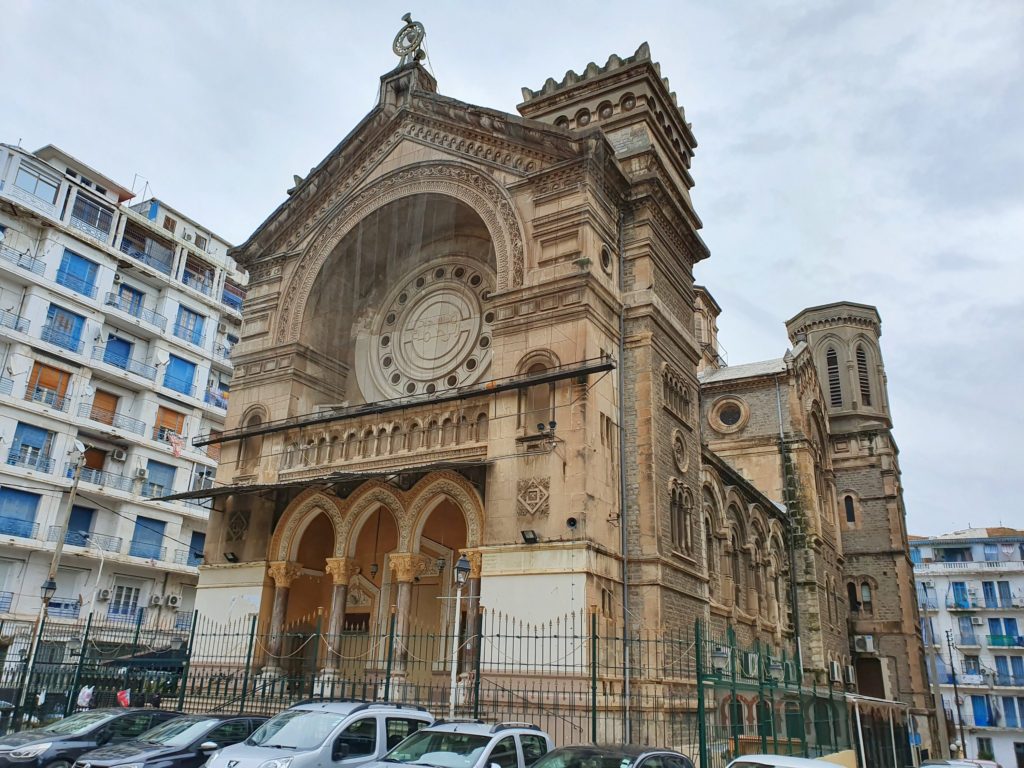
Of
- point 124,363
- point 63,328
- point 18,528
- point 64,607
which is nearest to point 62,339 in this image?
point 63,328

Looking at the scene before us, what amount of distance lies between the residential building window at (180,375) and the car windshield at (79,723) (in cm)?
2450

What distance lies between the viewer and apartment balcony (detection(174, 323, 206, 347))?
36938 millimetres

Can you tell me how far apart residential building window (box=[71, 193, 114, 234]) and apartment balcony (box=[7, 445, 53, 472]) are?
32.7 ft

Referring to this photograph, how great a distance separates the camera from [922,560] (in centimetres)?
5612

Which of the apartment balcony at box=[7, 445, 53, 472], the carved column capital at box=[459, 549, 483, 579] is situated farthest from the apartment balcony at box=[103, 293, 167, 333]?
the carved column capital at box=[459, 549, 483, 579]

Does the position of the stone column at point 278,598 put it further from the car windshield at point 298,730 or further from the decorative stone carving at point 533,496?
the car windshield at point 298,730

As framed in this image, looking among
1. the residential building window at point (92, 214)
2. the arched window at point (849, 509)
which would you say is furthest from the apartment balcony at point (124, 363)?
the arched window at point (849, 509)

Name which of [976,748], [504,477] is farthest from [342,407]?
[976,748]

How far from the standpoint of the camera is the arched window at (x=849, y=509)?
4103 cm

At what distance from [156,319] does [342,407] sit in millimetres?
18105

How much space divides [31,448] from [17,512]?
243 centimetres

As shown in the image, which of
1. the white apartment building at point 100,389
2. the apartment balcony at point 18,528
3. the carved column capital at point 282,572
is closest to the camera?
the carved column capital at point 282,572

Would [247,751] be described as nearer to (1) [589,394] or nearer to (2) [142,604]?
(1) [589,394]

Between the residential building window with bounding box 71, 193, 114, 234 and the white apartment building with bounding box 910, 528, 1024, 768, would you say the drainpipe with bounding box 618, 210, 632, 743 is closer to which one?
the residential building window with bounding box 71, 193, 114, 234
